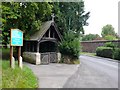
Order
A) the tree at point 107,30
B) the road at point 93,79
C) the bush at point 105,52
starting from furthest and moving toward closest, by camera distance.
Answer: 1. the tree at point 107,30
2. the bush at point 105,52
3. the road at point 93,79

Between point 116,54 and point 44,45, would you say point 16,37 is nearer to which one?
point 44,45

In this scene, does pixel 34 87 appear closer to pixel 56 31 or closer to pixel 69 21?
pixel 56 31

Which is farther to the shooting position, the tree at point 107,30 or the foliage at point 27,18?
the tree at point 107,30

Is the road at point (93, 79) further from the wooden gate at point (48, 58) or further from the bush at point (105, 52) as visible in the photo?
the bush at point (105, 52)

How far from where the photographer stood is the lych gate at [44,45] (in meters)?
19.9

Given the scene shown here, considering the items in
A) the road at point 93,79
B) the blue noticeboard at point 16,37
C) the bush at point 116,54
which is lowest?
the road at point 93,79

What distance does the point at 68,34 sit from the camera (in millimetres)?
21781

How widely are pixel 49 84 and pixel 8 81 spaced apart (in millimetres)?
2181

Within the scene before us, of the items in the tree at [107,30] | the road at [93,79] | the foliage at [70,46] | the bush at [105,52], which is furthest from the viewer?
the tree at [107,30]

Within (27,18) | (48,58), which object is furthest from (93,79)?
(27,18)

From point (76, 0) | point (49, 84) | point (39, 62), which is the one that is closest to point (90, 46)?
point (76, 0)

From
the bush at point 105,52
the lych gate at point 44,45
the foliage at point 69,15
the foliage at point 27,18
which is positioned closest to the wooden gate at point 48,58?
the lych gate at point 44,45

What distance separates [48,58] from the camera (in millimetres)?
20344

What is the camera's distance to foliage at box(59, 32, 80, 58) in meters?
20.9
